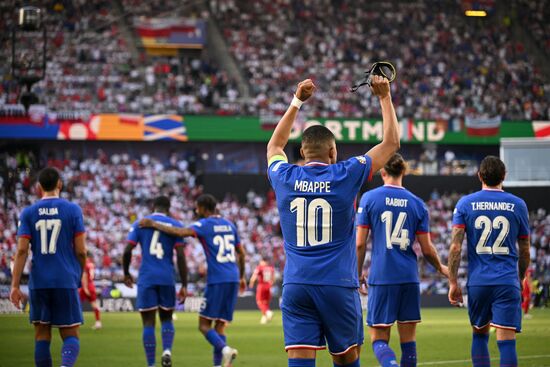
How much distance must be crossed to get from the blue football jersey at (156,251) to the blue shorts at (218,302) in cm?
62

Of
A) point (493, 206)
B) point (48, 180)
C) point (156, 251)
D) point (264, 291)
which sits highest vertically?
point (48, 180)

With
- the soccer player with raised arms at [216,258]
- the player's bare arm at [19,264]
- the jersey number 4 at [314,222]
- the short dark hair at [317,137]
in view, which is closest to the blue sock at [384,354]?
the jersey number 4 at [314,222]

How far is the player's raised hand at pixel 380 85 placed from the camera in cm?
732

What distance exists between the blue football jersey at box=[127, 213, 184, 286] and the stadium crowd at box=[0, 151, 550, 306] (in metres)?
22.5

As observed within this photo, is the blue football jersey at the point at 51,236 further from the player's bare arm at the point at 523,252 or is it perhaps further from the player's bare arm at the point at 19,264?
the player's bare arm at the point at 523,252

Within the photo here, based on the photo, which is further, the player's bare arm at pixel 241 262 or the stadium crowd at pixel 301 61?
the stadium crowd at pixel 301 61

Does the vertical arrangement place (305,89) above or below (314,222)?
above

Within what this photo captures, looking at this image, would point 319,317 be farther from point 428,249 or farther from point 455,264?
point 428,249

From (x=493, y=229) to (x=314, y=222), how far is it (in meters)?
3.58

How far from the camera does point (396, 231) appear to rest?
1109cm

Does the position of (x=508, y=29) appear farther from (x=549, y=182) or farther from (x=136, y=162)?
(x=136, y=162)

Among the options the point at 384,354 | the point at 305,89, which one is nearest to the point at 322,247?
the point at 305,89

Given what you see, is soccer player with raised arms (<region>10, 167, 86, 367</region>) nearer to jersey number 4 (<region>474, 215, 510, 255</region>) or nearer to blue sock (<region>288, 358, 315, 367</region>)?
blue sock (<region>288, 358, 315, 367</region>)

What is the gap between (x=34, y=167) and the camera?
155 ft
